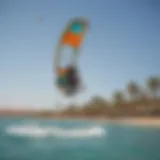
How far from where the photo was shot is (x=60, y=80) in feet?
6.34

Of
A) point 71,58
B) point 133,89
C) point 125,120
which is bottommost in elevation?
point 125,120

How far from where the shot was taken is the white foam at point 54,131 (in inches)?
74.9

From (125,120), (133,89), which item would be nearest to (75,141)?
(125,120)

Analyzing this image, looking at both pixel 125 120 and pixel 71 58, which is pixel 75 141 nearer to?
Result: pixel 125 120

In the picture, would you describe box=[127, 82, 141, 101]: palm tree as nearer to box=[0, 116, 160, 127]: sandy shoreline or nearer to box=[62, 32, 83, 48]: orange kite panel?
box=[0, 116, 160, 127]: sandy shoreline

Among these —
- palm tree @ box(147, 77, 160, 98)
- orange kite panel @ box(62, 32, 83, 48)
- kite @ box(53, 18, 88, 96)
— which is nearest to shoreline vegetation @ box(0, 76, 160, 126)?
palm tree @ box(147, 77, 160, 98)

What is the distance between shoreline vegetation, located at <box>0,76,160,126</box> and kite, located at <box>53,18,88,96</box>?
0.13 m

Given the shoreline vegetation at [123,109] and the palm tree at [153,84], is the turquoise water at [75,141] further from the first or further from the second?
the palm tree at [153,84]

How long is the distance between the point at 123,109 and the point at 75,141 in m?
0.36

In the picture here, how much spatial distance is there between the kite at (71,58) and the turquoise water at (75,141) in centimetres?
22

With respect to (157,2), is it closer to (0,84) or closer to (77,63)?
(77,63)

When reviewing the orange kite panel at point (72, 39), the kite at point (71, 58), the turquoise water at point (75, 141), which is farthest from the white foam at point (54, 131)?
the orange kite panel at point (72, 39)

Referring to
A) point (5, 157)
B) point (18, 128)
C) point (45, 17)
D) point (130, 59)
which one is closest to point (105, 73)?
point (130, 59)

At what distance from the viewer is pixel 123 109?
194 cm
